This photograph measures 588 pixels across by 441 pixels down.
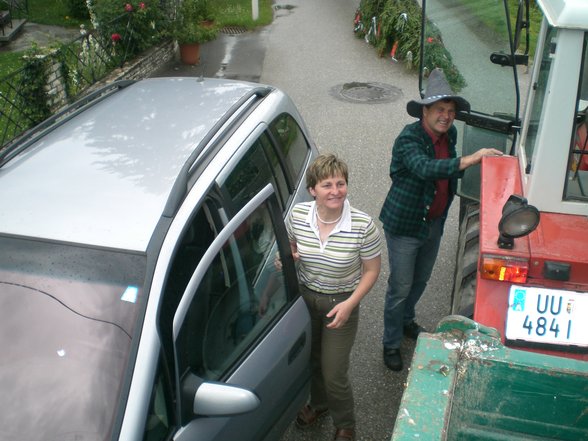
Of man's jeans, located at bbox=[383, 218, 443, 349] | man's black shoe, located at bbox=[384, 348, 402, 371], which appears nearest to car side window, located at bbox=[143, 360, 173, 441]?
man's jeans, located at bbox=[383, 218, 443, 349]

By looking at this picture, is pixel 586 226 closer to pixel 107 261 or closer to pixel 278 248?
pixel 278 248

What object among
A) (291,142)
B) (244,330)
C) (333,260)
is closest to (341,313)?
(333,260)

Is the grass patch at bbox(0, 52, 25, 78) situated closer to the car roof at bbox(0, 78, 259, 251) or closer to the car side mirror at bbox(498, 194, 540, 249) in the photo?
the car roof at bbox(0, 78, 259, 251)

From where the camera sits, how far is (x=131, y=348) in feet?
8.29

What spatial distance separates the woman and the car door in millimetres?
141

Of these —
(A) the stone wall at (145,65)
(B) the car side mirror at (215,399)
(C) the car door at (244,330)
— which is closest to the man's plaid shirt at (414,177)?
(C) the car door at (244,330)

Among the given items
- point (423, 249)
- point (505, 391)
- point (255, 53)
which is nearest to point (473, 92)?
point (423, 249)

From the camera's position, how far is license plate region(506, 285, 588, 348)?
290 cm

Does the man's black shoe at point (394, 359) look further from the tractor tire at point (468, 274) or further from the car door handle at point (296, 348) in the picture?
the car door handle at point (296, 348)

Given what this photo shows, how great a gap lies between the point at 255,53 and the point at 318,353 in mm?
9192

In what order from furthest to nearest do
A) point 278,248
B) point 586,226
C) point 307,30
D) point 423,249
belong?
point 307,30
point 423,249
point 278,248
point 586,226

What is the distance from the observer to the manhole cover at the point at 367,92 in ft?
32.5

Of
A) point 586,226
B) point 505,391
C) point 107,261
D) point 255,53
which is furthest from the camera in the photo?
point 255,53

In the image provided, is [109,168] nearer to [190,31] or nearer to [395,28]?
[190,31]
